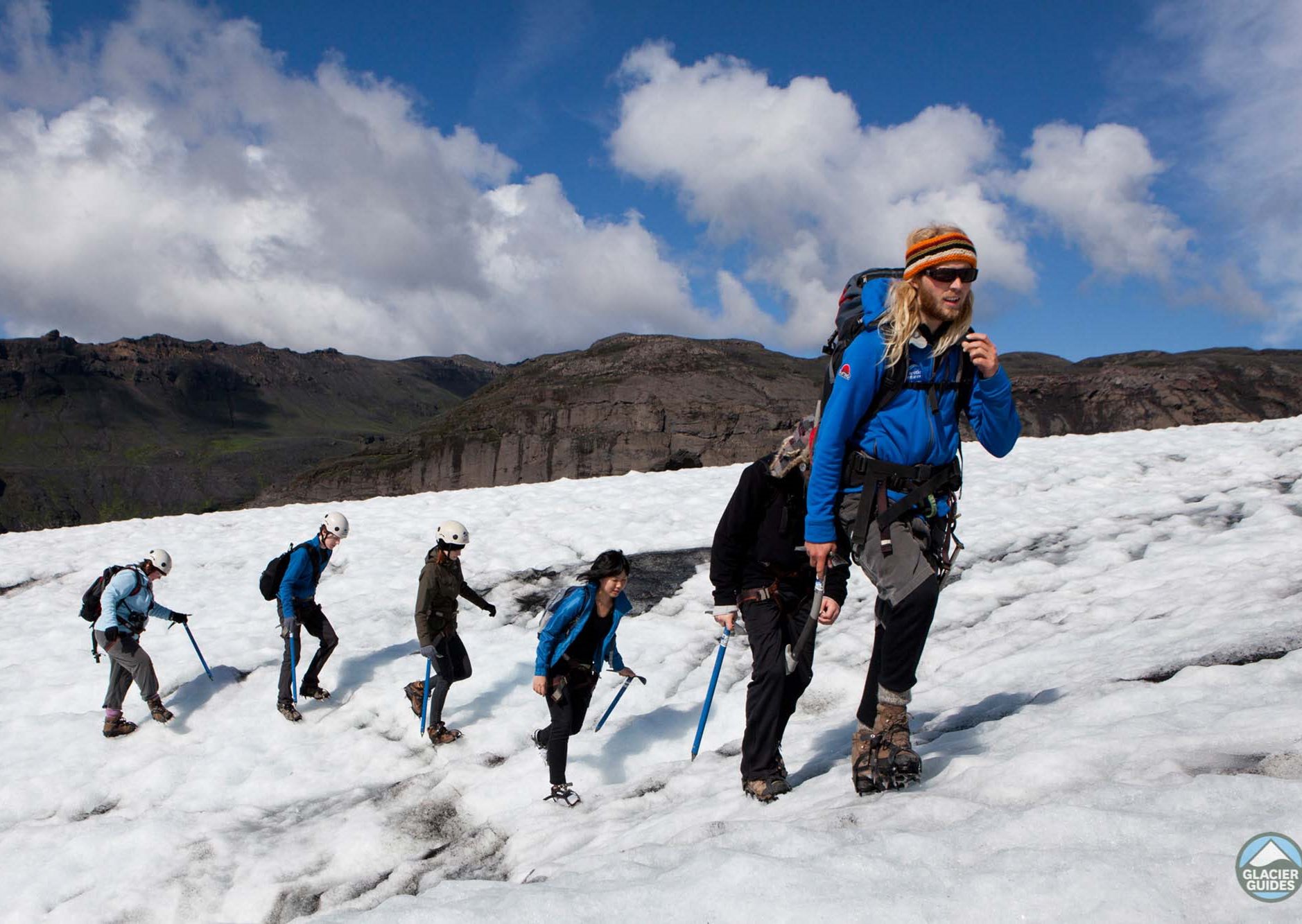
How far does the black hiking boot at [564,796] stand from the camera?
6.13 m

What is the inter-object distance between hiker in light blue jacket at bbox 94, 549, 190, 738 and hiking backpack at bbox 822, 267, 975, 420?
785 centimetres

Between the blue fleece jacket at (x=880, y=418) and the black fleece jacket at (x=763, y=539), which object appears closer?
the blue fleece jacket at (x=880, y=418)

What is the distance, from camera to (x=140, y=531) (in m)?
17.9

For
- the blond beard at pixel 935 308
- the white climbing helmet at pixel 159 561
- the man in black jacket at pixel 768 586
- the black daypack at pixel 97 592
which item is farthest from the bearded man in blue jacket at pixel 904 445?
the black daypack at pixel 97 592

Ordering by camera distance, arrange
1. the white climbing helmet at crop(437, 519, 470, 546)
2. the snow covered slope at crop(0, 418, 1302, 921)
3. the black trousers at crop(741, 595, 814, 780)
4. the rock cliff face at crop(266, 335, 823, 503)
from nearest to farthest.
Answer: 1. the snow covered slope at crop(0, 418, 1302, 921)
2. the black trousers at crop(741, 595, 814, 780)
3. the white climbing helmet at crop(437, 519, 470, 546)
4. the rock cliff face at crop(266, 335, 823, 503)

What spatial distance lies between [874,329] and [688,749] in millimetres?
4759

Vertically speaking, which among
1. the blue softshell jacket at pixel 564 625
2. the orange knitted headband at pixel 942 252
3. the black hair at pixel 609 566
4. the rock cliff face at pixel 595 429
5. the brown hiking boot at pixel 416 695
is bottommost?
the brown hiking boot at pixel 416 695

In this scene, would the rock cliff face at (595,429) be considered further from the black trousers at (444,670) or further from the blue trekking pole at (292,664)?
the black trousers at (444,670)

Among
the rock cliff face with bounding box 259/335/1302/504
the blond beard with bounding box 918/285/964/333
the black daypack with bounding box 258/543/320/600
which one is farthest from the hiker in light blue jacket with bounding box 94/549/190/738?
the rock cliff face with bounding box 259/335/1302/504

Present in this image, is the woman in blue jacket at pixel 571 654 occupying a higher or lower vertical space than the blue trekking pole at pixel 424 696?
higher

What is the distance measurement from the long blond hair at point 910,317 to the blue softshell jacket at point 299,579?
7.28 meters

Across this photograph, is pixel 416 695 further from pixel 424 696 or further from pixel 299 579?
pixel 299 579

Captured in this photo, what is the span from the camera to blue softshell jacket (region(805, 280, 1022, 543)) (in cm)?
380

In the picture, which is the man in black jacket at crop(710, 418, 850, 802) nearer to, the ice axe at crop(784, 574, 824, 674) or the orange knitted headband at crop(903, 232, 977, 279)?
the ice axe at crop(784, 574, 824, 674)
